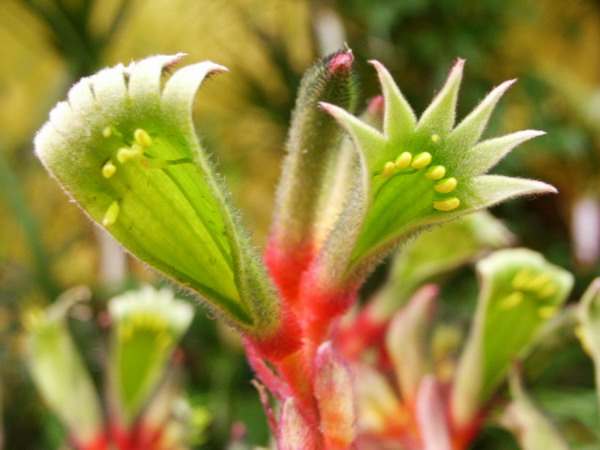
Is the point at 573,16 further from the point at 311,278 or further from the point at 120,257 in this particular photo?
the point at 311,278

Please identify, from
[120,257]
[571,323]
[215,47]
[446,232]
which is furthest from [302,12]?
[571,323]

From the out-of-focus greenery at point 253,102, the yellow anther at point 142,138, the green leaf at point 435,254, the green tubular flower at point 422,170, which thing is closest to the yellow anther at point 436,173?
the green tubular flower at point 422,170

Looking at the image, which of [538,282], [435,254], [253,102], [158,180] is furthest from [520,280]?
[253,102]

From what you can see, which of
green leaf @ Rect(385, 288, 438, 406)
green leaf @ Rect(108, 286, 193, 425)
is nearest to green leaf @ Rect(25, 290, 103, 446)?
green leaf @ Rect(108, 286, 193, 425)

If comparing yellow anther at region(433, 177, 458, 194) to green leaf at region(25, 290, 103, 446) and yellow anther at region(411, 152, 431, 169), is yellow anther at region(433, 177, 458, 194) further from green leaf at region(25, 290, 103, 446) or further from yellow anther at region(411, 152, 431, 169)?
green leaf at region(25, 290, 103, 446)

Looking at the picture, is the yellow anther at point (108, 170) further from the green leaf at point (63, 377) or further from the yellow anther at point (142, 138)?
the green leaf at point (63, 377)

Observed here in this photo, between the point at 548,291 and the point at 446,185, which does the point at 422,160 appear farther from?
the point at 548,291
